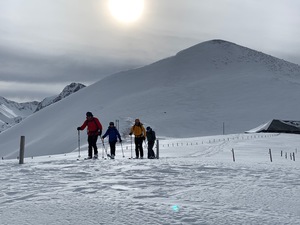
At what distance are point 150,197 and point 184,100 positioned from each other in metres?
104

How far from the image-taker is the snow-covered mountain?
91375 mm

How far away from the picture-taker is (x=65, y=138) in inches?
3440

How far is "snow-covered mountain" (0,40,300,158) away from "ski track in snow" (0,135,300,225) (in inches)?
2503

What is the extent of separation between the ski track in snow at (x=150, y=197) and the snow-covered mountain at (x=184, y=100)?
6357 centimetres

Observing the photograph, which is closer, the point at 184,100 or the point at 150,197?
the point at 150,197

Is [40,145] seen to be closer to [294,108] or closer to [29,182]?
[294,108]

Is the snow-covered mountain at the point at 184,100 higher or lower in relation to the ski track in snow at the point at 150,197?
higher

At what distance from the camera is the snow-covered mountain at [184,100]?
3597 inches

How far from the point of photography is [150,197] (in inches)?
274

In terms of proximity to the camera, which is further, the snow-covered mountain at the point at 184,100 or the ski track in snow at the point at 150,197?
the snow-covered mountain at the point at 184,100

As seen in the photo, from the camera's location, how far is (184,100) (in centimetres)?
11056

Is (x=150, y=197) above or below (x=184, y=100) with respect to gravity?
below

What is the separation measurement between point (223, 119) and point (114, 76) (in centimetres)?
5704

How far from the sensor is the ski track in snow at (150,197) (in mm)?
5469
